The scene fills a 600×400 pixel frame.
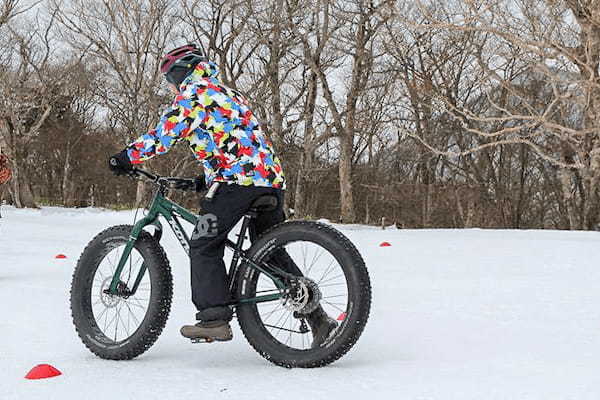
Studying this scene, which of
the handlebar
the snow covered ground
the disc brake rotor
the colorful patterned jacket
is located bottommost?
the snow covered ground

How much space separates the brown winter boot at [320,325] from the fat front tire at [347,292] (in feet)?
0.25

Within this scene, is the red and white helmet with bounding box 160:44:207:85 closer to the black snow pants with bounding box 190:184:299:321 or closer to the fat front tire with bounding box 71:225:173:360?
the black snow pants with bounding box 190:184:299:321

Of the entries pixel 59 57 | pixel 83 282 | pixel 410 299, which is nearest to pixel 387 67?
pixel 59 57

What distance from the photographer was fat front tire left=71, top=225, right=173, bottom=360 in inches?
150

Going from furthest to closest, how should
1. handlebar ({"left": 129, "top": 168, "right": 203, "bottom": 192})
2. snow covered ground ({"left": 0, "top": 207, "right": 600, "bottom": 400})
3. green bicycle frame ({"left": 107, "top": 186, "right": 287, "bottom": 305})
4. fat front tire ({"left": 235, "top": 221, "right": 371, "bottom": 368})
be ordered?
1. handlebar ({"left": 129, "top": 168, "right": 203, "bottom": 192})
2. green bicycle frame ({"left": 107, "top": 186, "right": 287, "bottom": 305})
3. fat front tire ({"left": 235, "top": 221, "right": 371, "bottom": 368})
4. snow covered ground ({"left": 0, "top": 207, "right": 600, "bottom": 400})

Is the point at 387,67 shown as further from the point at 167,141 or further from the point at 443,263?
the point at 167,141

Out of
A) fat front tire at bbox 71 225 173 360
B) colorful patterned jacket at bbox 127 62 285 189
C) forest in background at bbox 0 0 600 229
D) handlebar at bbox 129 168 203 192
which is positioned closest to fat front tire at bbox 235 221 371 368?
colorful patterned jacket at bbox 127 62 285 189

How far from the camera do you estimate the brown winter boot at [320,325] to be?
365 centimetres

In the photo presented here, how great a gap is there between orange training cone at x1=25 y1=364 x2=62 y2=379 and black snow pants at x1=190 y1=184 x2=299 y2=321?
0.72m

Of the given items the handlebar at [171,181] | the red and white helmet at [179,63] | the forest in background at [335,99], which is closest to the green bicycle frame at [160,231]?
the handlebar at [171,181]

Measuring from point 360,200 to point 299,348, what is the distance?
3049 cm

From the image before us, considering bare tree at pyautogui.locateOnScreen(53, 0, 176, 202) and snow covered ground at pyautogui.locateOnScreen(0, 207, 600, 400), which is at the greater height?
bare tree at pyautogui.locateOnScreen(53, 0, 176, 202)

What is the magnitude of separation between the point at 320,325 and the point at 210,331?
540mm

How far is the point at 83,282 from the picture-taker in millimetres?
4102
